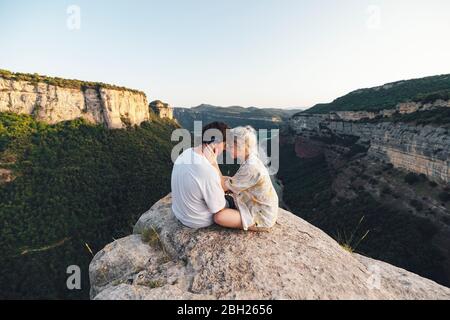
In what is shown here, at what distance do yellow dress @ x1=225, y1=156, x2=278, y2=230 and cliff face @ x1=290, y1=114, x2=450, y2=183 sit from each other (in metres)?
33.7

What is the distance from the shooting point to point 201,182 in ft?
15.2

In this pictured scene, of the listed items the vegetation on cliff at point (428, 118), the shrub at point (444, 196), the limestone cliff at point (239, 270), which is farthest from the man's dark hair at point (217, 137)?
the vegetation on cliff at point (428, 118)

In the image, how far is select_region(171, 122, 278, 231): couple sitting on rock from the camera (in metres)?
4.74

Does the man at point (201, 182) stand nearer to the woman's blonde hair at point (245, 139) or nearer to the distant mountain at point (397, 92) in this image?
the woman's blonde hair at point (245, 139)

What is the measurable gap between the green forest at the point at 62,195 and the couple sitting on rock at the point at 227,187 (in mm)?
24280

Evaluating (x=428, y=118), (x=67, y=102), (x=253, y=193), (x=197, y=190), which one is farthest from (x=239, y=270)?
(x=67, y=102)

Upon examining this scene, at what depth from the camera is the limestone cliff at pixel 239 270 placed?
369 cm

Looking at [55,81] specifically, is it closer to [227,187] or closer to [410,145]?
[227,187]

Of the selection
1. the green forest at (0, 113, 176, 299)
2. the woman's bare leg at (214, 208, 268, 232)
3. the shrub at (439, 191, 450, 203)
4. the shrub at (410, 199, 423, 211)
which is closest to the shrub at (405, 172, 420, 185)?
the shrub at (410, 199, 423, 211)

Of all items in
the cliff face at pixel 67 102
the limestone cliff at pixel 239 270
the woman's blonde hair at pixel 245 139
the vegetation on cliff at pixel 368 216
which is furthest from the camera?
the cliff face at pixel 67 102

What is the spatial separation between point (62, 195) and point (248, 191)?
4385 centimetres

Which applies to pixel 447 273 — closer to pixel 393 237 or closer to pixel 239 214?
pixel 393 237
